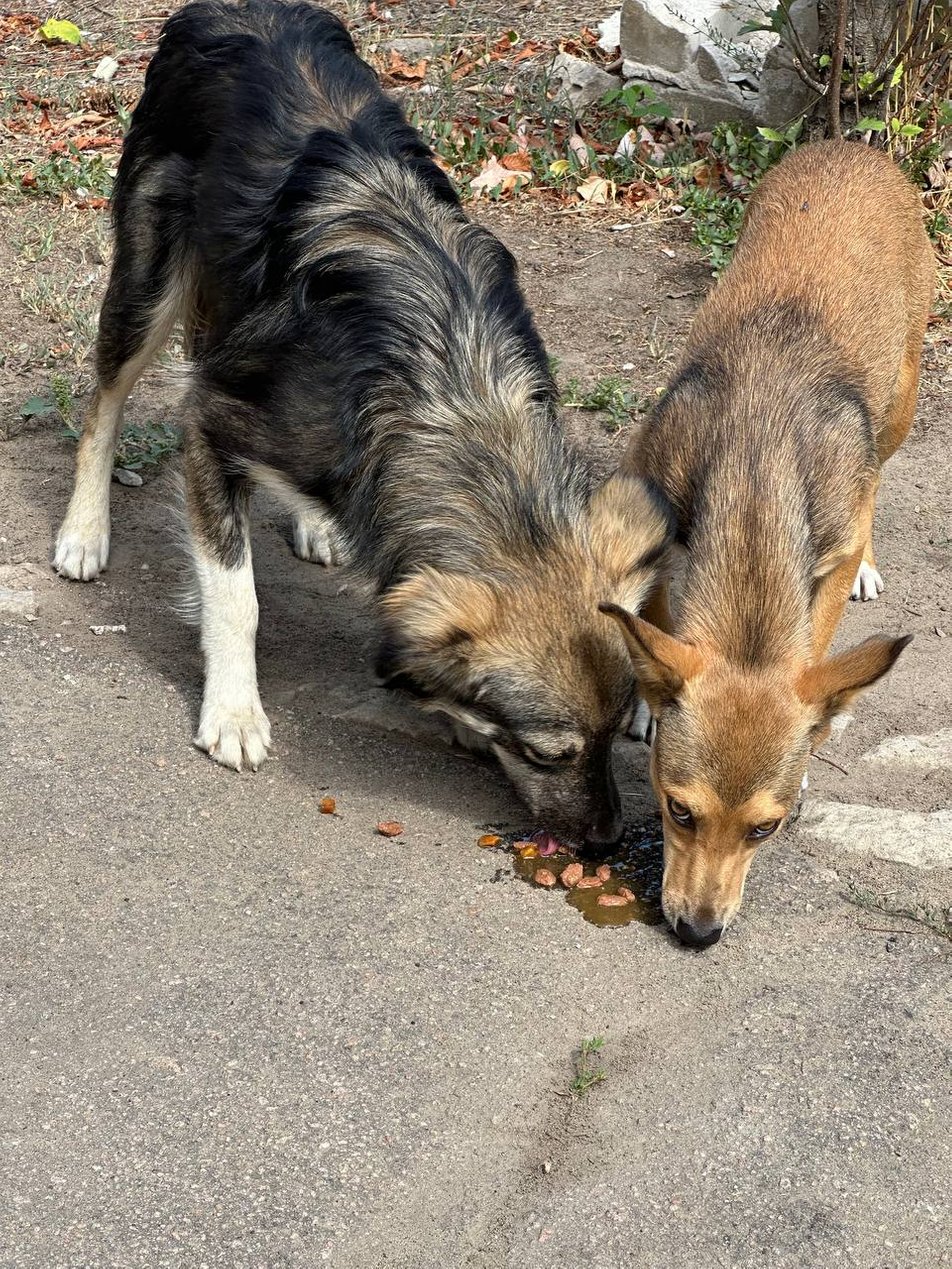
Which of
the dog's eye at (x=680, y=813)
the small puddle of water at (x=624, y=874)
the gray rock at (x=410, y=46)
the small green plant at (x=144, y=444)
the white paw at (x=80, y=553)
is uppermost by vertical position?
the dog's eye at (x=680, y=813)

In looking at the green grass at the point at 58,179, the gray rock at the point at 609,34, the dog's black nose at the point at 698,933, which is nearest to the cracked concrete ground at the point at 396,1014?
the dog's black nose at the point at 698,933

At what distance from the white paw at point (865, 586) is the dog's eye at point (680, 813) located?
8.25 ft

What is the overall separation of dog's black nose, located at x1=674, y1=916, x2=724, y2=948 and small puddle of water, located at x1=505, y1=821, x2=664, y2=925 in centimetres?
23

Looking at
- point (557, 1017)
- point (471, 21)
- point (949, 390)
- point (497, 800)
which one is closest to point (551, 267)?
point (949, 390)

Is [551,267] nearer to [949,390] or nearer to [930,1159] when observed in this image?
[949,390]

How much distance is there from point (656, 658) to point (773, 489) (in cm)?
121

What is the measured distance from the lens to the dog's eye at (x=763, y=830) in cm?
455

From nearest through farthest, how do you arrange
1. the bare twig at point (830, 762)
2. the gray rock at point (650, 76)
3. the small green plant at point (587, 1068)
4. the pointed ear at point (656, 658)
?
the small green plant at point (587, 1068) → the pointed ear at point (656, 658) → the bare twig at point (830, 762) → the gray rock at point (650, 76)

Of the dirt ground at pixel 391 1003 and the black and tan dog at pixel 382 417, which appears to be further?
the black and tan dog at pixel 382 417

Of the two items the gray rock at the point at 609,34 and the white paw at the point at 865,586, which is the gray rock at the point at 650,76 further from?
the white paw at the point at 865,586

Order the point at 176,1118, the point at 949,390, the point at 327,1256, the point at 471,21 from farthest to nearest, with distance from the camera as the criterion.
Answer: the point at 471,21 < the point at 949,390 < the point at 176,1118 < the point at 327,1256

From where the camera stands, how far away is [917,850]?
5.11m

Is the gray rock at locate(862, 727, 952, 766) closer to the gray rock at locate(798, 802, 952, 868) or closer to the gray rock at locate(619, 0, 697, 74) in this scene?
the gray rock at locate(798, 802, 952, 868)

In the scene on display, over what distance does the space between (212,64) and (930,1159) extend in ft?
15.4
